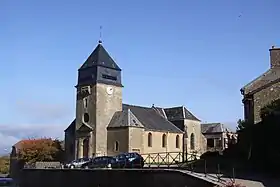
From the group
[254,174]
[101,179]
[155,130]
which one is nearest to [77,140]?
[155,130]

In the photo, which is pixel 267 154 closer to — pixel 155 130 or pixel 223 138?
pixel 155 130

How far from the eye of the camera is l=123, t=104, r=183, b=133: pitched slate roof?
242 ft

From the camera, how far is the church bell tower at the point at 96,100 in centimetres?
6900

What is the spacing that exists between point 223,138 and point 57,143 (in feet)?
140

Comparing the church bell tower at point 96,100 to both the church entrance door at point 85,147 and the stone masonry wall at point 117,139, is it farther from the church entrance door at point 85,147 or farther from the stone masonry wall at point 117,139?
the stone masonry wall at point 117,139

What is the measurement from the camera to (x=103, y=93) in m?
70.3

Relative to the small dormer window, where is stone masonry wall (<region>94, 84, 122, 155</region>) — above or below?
below

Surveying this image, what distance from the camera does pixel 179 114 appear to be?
276 ft

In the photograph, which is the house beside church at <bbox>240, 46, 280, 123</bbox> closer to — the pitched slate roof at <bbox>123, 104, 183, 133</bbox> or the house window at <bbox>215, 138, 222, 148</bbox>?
the pitched slate roof at <bbox>123, 104, 183, 133</bbox>

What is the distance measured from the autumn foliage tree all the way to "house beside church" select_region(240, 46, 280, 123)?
38168 mm

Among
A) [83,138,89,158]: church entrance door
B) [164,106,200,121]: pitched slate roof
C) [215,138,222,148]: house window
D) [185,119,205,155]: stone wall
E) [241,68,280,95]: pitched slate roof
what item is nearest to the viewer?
[241,68,280,95]: pitched slate roof

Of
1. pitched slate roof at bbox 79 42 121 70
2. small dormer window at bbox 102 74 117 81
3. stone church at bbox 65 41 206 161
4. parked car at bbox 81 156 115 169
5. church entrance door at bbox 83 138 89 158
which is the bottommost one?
parked car at bbox 81 156 115 169

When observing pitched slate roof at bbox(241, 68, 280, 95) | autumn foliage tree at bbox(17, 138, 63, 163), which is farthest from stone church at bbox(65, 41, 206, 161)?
pitched slate roof at bbox(241, 68, 280, 95)

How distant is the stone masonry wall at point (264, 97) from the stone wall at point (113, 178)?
35.2ft
